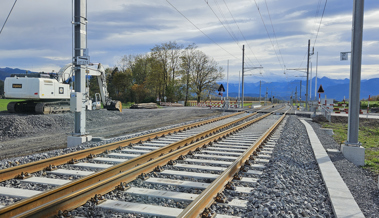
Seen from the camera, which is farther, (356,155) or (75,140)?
(75,140)

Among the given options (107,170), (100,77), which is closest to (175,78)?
(100,77)

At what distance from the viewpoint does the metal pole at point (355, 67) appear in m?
8.71

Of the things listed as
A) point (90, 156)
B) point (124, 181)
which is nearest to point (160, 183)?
point (124, 181)

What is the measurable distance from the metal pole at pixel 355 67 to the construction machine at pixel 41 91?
14927 mm

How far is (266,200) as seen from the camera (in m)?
4.64

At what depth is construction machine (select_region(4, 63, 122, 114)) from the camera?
19.1 meters

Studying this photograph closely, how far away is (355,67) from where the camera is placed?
29.0 feet

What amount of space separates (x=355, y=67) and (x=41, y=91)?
57.9 feet

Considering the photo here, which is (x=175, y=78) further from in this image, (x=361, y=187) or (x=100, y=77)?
(x=361, y=187)

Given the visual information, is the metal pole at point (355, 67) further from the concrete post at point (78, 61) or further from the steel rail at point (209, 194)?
the concrete post at point (78, 61)

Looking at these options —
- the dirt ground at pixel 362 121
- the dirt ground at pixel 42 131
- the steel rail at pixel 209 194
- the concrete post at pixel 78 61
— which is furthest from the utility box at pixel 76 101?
the dirt ground at pixel 362 121

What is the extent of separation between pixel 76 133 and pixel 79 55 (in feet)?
8.43

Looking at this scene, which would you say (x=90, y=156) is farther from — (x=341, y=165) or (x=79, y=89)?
(x=341, y=165)

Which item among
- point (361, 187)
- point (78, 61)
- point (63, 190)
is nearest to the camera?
point (63, 190)
